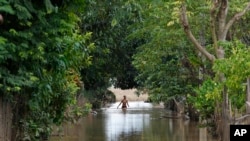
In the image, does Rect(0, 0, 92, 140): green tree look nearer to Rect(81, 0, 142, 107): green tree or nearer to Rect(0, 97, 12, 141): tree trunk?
Rect(0, 97, 12, 141): tree trunk

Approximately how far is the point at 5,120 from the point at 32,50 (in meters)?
1.52

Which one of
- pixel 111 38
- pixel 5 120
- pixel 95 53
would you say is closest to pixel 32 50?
pixel 5 120

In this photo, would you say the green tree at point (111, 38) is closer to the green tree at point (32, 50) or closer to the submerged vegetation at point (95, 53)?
the submerged vegetation at point (95, 53)

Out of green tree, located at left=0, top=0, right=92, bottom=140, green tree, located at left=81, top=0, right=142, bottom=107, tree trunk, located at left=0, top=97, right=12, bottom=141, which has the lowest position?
tree trunk, located at left=0, top=97, right=12, bottom=141

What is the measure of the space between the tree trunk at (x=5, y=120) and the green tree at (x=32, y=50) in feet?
0.40

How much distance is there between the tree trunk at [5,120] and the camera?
33.8 feet

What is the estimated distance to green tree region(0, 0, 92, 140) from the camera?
9.51 m

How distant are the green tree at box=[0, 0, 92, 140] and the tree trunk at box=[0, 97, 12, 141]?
12 centimetres

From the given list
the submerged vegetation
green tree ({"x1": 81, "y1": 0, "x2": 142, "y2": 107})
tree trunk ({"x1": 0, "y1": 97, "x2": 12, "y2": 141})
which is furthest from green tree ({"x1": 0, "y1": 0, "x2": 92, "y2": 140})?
green tree ({"x1": 81, "y1": 0, "x2": 142, "y2": 107})

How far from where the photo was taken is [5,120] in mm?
10422

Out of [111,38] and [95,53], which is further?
[95,53]

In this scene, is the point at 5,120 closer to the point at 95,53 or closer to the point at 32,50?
the point at 32,50

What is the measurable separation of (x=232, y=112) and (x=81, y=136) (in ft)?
24.9

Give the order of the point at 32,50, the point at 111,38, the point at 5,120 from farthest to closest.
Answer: the point at 111,38
the point at 5,120
the point at 32,50
